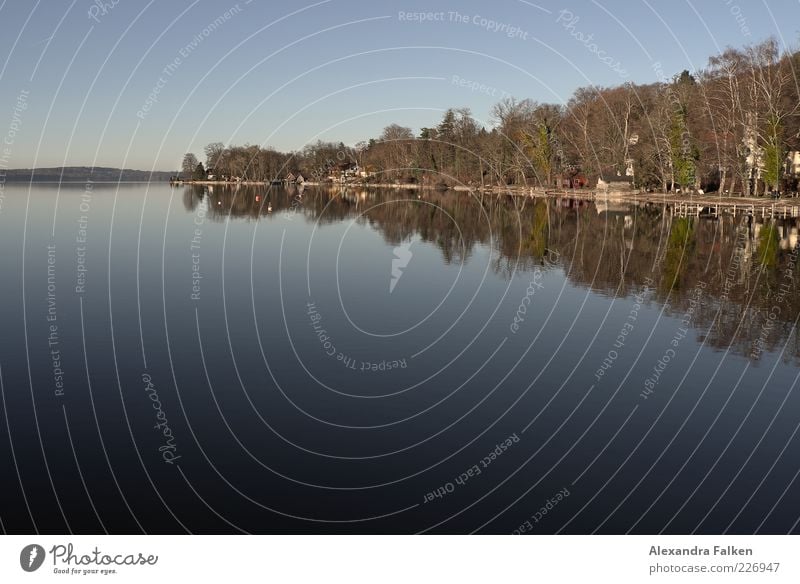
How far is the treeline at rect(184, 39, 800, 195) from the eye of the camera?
81375 millimetres

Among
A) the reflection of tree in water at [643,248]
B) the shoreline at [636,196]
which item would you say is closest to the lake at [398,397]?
the reflection of tree in water at [643,248]

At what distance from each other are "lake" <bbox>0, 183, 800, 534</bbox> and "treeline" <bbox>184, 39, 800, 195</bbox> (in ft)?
150

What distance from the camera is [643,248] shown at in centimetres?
5178

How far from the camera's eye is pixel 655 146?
326 ft

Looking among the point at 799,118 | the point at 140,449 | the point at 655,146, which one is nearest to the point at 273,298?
the point at 140,449

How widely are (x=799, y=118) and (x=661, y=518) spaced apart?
8256 centimetres

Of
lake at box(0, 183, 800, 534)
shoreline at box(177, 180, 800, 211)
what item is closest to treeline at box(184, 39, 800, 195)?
shoreline at box(177, 180, 800, 211)

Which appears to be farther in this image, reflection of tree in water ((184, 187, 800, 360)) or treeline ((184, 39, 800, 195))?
treeline ((184, 39, 800, 195))

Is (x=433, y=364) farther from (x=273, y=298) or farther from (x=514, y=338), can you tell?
(x=273, y=298)

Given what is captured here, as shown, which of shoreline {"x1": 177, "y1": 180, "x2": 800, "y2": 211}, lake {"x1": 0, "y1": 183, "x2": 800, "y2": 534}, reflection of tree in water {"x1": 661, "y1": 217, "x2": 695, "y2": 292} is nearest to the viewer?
lake {"x1": 0, "y1": 183, "x2": 800, "y2": 534}

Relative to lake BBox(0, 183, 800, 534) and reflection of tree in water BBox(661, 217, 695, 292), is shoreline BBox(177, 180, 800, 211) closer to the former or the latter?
reflection of tree in water BBox(661, 217, 695, 292)

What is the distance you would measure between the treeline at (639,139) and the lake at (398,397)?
45.6 m

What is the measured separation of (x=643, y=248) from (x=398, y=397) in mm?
35947

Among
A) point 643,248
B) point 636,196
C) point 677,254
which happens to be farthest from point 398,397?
point 636,196
